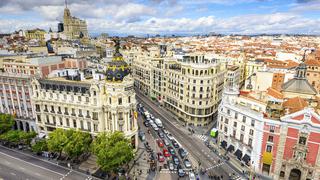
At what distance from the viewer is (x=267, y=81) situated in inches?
3834

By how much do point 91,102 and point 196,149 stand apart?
142ft

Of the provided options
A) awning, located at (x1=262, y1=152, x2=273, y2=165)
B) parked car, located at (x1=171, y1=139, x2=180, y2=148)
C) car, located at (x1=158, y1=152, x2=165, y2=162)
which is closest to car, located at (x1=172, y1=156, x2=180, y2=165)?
car, located at (x1=158, y1=152, x2=165, y2=162)

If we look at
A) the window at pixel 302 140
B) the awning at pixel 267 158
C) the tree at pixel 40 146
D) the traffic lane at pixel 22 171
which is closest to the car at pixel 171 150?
the awning at pixel 267 158

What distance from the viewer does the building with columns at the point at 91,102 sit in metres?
73.8

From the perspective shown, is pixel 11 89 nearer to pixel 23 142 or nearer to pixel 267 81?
pixel 23 142

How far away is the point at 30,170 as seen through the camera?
69.6 metres

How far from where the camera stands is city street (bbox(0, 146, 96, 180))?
66.5 m

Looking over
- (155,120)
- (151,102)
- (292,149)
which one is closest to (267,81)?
(292,149)

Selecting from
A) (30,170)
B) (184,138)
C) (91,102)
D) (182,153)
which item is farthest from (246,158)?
(30,170)

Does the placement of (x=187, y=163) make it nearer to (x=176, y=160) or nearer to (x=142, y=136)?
(x=176, y=160)

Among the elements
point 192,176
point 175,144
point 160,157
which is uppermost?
point 175,144

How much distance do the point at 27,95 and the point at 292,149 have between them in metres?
96.2

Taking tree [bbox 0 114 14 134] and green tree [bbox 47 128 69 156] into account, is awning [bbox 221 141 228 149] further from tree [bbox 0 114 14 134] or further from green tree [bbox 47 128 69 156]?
tree [bbox 0 114 14 134]

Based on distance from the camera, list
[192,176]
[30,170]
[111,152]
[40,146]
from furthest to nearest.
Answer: [40,146] < [30,170] < [192,176] < [111,152]
